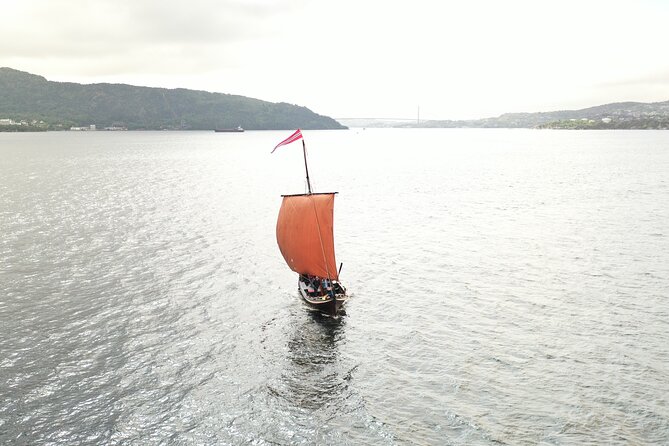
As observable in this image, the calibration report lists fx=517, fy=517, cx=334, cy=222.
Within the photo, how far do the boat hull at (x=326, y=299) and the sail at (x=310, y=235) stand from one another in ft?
4.36

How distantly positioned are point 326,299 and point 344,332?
3.50 metres

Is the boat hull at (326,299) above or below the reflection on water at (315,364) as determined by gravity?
above

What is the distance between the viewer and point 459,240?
63.4m

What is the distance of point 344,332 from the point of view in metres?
36.9

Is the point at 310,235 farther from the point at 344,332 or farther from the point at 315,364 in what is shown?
the point at 315,364

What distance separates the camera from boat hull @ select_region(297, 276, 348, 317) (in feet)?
129

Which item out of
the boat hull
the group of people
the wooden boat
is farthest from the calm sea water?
the wooden boat

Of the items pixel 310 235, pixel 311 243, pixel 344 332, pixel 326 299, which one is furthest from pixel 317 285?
pixel 344 332

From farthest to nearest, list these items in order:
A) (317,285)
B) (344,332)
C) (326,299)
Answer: (317,285) < (326,299) < (344,332)

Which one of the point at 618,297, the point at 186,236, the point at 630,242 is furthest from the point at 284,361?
the point at 630,242

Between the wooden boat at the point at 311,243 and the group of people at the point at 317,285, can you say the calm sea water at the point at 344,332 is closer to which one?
the group of people at the point at 317,285

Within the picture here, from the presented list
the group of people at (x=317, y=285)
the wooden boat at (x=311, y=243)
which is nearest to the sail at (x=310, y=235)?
the wooden boat at (x=311, y=243)

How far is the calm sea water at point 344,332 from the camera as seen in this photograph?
25.8 meters

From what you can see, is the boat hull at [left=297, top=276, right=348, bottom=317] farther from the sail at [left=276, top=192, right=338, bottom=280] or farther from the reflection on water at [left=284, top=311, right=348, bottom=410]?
the sail at [left=276, top=192, right=338, bottom=280]
